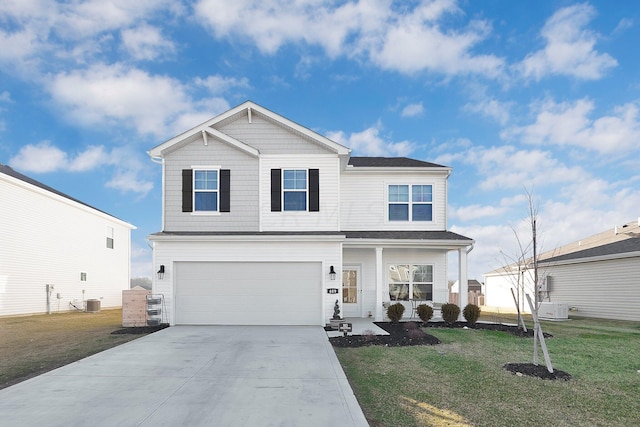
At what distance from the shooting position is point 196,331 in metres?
12.2

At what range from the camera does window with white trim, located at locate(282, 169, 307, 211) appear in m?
14.5

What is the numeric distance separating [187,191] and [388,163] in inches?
306

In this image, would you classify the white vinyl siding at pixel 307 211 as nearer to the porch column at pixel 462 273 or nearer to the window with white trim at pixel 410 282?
the window with white trim at pixel 410 282

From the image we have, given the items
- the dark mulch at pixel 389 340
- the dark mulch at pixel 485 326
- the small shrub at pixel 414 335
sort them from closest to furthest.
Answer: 1. the dark mulch at pixel 389 340
2. the small shrub at pixel 414 335
3. the dark mulch at pixel 485 326

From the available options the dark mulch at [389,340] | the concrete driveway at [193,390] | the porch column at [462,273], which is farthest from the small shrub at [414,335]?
the porch column at [462,273]

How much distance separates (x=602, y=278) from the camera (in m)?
18.5

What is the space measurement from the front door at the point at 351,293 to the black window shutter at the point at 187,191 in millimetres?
6235

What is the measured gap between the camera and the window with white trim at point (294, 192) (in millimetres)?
14453

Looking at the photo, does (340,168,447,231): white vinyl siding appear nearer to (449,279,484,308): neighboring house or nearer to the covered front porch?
the covered front porch

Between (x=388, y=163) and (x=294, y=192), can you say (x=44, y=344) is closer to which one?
(x=294, y=192)

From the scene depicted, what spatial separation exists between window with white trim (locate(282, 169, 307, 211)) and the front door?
11.5 feet

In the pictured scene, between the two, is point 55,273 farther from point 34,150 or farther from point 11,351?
point 11,351

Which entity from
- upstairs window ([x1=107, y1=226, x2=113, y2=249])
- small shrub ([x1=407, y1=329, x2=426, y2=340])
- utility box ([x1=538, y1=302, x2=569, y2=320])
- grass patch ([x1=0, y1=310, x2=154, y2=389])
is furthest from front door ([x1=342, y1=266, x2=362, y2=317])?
upstairs window ([x1=107, y1=226, x2=113, y2=249])

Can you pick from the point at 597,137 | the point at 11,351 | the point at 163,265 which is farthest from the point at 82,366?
the point at 597,137
